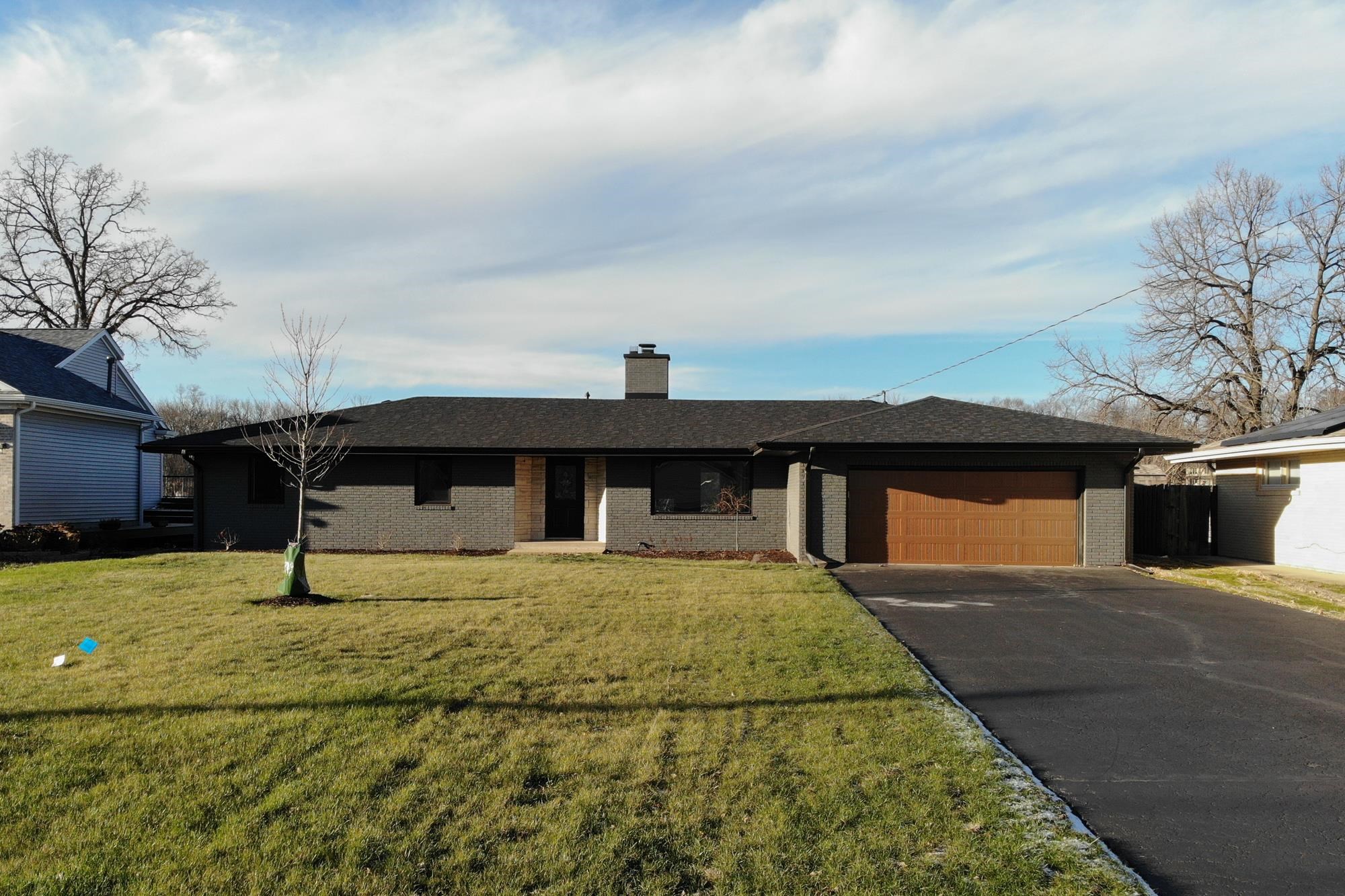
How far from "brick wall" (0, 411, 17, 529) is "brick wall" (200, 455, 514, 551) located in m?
3.77

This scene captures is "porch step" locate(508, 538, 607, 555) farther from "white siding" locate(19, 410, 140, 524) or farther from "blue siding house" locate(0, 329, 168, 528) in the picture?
"white siding" locate(19, 410, 140, 524)

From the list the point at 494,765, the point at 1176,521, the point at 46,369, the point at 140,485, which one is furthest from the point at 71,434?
the point at 1176,521

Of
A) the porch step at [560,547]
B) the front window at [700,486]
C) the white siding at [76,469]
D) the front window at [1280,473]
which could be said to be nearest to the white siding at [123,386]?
the white siding at [76,469]

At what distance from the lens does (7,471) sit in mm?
16672

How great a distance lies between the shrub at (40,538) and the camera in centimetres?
1531

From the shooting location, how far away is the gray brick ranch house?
15.4 meters

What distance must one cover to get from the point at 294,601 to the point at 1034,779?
27.9 feet

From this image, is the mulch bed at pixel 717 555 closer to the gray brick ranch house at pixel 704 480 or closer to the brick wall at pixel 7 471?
the gray brick ranch house at pixel 704 480

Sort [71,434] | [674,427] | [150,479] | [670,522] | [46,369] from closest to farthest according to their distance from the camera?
[670,522] → [674,427] → [71,434] → [46,369] → [150,479]

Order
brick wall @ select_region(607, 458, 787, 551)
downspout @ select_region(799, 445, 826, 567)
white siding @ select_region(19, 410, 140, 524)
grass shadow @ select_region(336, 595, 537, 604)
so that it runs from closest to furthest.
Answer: grass shadow @ select_region(336, 595, 537, 604), downspout @ select_region(799, 445, 826, 567), brick wall @ select_region(607, 458, 787, 551), white siding @ select_region(19, 410, 140, 524)

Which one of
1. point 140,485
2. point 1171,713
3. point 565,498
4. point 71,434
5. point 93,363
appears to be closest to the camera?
point 1171,713

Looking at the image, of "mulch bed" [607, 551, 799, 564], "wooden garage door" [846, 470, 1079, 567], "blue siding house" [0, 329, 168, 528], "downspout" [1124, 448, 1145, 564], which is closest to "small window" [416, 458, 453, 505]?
"mulch bed" [607, 551, 799, 564]

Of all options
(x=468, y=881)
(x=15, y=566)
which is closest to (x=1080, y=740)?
(x=468, y=881)

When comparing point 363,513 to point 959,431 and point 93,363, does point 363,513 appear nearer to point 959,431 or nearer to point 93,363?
point 93,363
